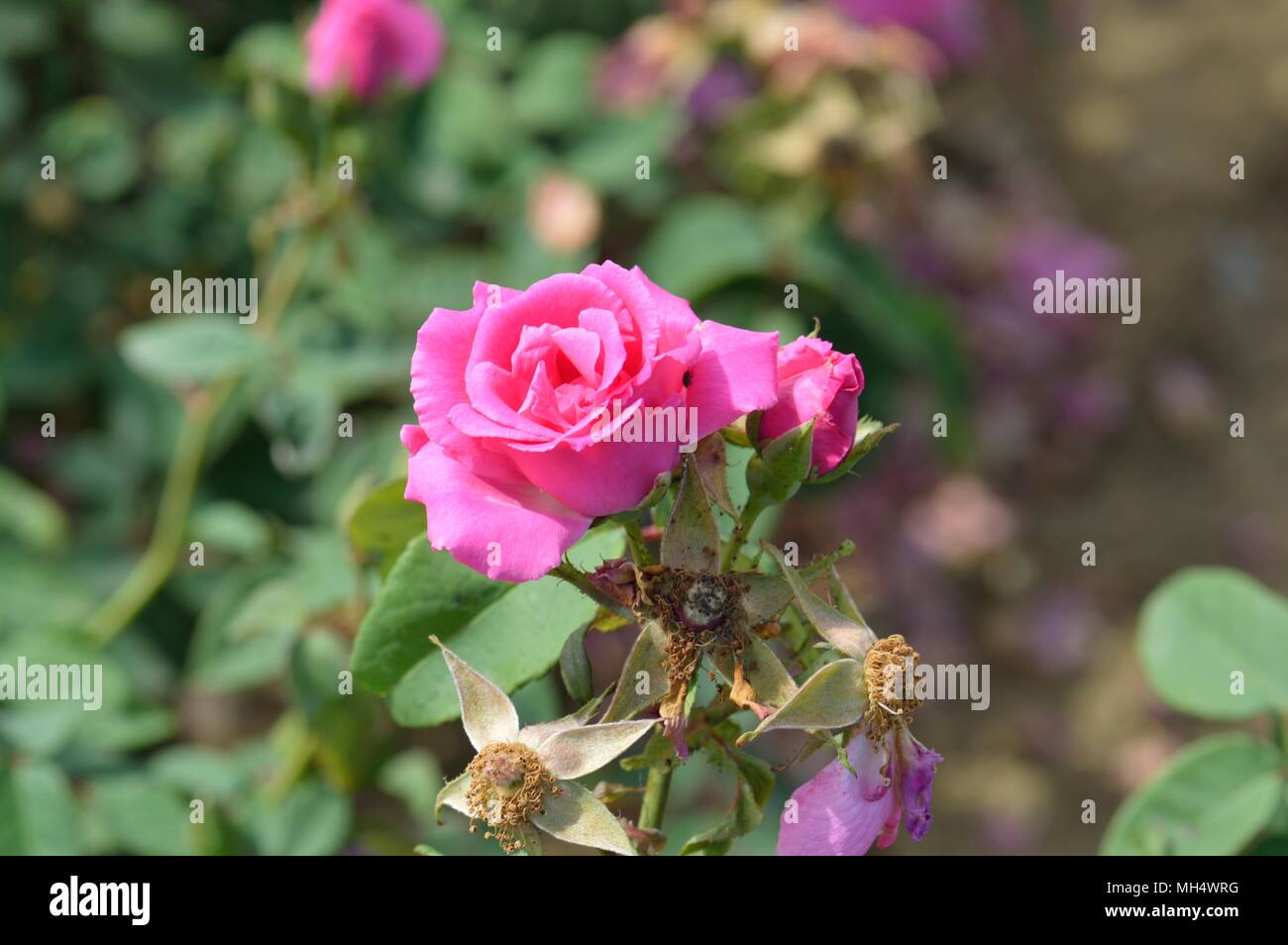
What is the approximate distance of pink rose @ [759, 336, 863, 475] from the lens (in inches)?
37.2

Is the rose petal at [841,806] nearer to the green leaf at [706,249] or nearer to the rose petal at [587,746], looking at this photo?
the rose petal at [587,746]

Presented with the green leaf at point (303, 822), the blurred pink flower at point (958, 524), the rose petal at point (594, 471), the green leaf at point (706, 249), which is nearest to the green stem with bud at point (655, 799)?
the rose petal at point (594, 471)

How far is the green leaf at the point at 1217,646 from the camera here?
4.84 ft

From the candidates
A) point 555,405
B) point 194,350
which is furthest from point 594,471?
point 194,350

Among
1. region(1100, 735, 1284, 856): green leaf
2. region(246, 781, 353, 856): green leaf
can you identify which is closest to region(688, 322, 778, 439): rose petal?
region(1100, 735, 1284, 856): green leaf

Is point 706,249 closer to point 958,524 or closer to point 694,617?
point 958,524

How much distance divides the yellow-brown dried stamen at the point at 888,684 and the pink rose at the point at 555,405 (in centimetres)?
20

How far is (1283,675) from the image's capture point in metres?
1.47

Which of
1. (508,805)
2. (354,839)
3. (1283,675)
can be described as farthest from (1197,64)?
(508,805)

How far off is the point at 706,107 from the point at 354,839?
5.25 feet

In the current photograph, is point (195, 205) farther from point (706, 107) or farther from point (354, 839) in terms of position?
point (354, 839)

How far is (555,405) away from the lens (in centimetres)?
86

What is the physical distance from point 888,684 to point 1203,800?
0.72m

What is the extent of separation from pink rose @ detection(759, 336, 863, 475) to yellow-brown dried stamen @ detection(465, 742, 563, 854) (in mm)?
312
